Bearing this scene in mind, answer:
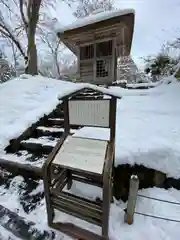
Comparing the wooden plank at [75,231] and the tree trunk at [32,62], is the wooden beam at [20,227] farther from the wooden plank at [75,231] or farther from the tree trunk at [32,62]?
the tree trunk at [32,62]

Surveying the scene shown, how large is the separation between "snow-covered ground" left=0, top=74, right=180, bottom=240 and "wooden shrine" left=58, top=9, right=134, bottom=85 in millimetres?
2127

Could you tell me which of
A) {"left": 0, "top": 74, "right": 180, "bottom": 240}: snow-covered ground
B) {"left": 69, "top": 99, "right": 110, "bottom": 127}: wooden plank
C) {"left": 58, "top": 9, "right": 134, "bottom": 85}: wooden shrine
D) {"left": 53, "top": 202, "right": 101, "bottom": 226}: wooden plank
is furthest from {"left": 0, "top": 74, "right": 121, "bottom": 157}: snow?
{"left": 58, "top": 9, "right": 134, "bottom": 85}: wooden shrine

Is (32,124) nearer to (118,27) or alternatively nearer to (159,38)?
(118,27)

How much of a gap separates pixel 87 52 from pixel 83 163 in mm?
5847

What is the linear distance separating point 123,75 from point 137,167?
14154mm

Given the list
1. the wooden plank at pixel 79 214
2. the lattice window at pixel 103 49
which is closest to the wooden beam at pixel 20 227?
the wooden plank at pixel 79 214

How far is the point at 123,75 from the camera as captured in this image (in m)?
15.1

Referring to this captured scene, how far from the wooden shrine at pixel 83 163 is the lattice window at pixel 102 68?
4781 millimetres

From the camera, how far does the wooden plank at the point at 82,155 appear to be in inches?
54.9

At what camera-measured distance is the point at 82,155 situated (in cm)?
149

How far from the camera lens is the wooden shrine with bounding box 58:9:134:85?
5090mm

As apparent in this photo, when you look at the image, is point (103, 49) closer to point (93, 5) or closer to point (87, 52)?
point (87, 52)

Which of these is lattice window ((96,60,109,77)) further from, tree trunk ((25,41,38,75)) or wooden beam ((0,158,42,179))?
wooden beam ((0,158,42,179))

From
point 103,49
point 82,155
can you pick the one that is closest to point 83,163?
point 82,155
